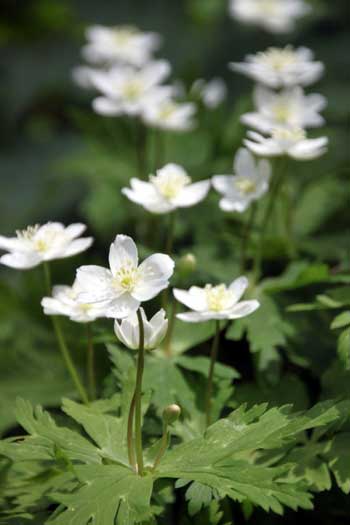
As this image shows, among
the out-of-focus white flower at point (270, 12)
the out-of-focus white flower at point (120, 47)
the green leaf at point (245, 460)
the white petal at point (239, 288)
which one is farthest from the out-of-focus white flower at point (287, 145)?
the out-of-focus white flower at point (270, 12)

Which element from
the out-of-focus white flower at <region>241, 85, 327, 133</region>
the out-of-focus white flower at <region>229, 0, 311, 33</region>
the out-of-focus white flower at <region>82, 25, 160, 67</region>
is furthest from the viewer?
the out-of-focus white flower at <region>229, 0, 311, 33</region>

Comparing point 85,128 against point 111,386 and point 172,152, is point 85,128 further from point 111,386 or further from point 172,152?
point 111,386

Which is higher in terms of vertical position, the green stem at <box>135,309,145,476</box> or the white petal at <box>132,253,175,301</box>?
the white petal at <box>132,253,175,301</box>

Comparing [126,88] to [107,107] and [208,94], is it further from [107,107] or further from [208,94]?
[208,94]

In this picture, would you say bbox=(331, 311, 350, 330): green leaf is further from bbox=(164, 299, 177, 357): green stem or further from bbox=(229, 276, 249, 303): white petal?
bbox=(164, 299, 177, 357): green stem

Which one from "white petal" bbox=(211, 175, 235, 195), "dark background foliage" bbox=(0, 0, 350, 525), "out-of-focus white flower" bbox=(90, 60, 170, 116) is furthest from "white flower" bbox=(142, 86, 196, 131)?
"white petal" bbox=(211, 175, 235, 195)

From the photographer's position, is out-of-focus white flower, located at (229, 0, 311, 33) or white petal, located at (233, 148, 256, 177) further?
out-of-focus white flower, located at (229, 0, 311, 33)

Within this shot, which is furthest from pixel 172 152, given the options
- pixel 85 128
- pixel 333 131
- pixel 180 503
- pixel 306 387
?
pixel 180 503
